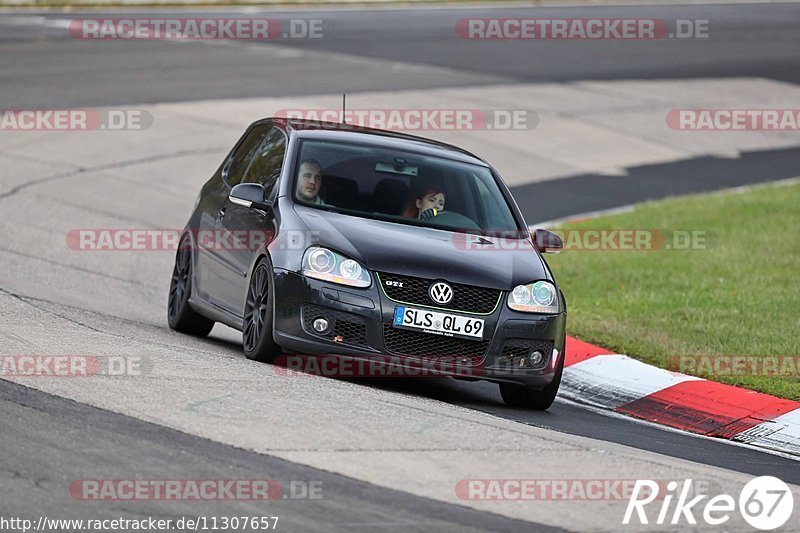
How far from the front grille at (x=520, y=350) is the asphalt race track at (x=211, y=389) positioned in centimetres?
32

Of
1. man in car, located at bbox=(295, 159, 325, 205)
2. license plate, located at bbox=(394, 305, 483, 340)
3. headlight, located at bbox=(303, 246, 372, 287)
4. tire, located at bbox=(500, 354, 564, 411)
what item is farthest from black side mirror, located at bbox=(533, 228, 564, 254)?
headlight, located at bbox=(303, 246, 372, 287)

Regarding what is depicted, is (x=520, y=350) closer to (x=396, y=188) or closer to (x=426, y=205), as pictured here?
(x=426, y=205)

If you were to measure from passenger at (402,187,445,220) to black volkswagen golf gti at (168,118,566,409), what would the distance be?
10mm

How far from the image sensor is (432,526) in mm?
6004

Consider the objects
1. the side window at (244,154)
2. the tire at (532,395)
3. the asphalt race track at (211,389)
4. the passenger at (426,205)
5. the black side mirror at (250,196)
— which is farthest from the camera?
the side window at (244,154)

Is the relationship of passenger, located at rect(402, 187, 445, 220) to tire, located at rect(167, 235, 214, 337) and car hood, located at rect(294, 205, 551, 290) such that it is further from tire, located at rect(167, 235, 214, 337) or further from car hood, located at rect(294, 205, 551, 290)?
tire, located at rect(167, 235, 214, 337)

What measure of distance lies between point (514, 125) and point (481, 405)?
568 inches

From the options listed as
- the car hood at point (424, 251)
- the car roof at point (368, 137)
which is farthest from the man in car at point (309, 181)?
the car roof at point (368, 137)

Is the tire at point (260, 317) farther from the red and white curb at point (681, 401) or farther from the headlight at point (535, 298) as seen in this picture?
the red and white curb at point (681, 401)

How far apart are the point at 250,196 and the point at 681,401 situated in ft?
10.5

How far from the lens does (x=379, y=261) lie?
8789 mm

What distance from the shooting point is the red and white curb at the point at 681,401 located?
368 inches

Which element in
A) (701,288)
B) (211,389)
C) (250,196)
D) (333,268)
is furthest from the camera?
(701,288)

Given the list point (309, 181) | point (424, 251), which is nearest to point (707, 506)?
point (424, 251)
